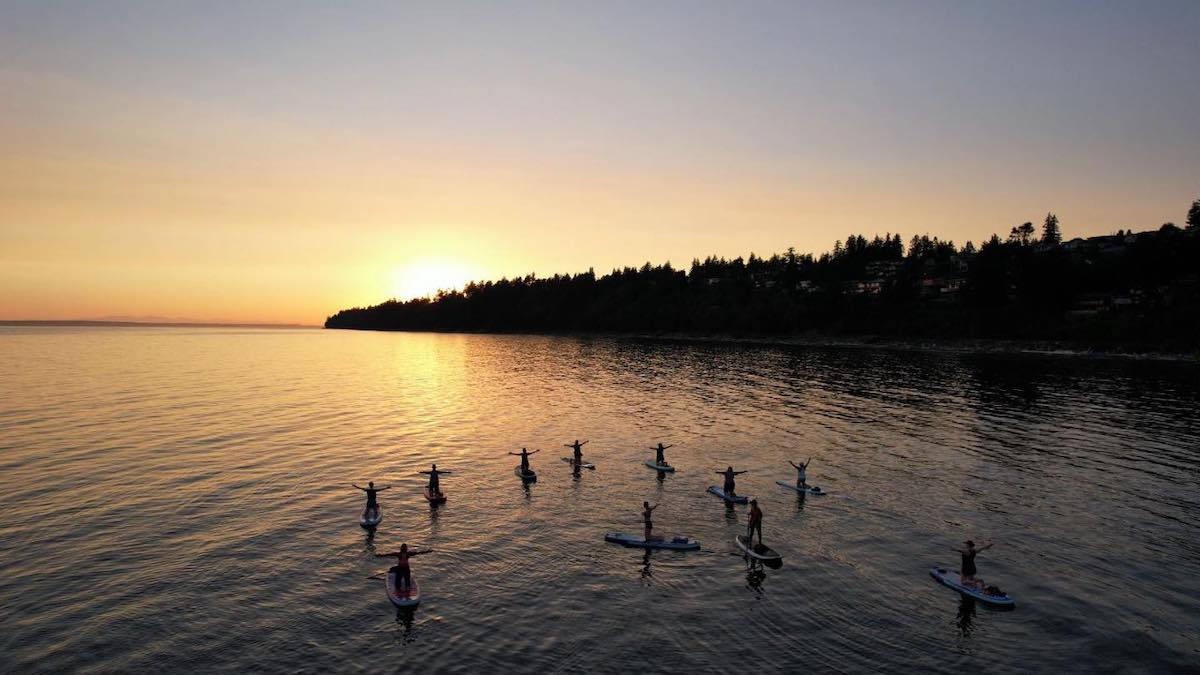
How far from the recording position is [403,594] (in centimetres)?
2823

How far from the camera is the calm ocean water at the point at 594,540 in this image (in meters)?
25.2

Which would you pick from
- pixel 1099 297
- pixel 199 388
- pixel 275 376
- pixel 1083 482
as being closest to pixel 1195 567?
pixel 1083 482

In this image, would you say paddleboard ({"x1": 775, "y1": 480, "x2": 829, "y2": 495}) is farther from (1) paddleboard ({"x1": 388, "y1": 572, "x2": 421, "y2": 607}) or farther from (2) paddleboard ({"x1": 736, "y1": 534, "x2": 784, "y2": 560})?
(1) paddleboard ({"x1": 388, "y1": 572, "x2": 421, "y2": 607})

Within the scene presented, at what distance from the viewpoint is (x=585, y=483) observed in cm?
4909

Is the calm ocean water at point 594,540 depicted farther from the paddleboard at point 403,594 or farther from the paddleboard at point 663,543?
the paddleboard at point 663,543

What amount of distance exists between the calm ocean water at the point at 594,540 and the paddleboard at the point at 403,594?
0.57 metres

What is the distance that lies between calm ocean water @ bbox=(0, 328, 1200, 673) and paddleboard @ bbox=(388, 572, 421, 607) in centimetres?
57

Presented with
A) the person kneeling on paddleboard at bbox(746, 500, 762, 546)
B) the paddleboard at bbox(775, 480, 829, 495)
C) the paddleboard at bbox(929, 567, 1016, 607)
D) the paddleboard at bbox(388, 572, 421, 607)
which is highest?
the person kneeling on paddleboard at bbox(746, 500, 762, 546)

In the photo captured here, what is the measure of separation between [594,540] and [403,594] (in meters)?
12.1

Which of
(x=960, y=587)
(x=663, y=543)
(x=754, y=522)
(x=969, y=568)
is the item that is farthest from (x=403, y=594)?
(x=969, y=568)

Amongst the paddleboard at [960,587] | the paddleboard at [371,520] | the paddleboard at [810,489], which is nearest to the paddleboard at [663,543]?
the paddleboard at [960,587]

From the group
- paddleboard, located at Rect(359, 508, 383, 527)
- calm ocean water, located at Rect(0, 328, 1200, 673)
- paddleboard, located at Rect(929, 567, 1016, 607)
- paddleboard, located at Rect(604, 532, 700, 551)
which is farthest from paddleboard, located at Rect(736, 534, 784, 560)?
paddleboard, located at Rect(359, 508, 383, 527)

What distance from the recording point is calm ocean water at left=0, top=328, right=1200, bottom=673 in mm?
25156

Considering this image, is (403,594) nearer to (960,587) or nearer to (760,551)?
(760,551)
